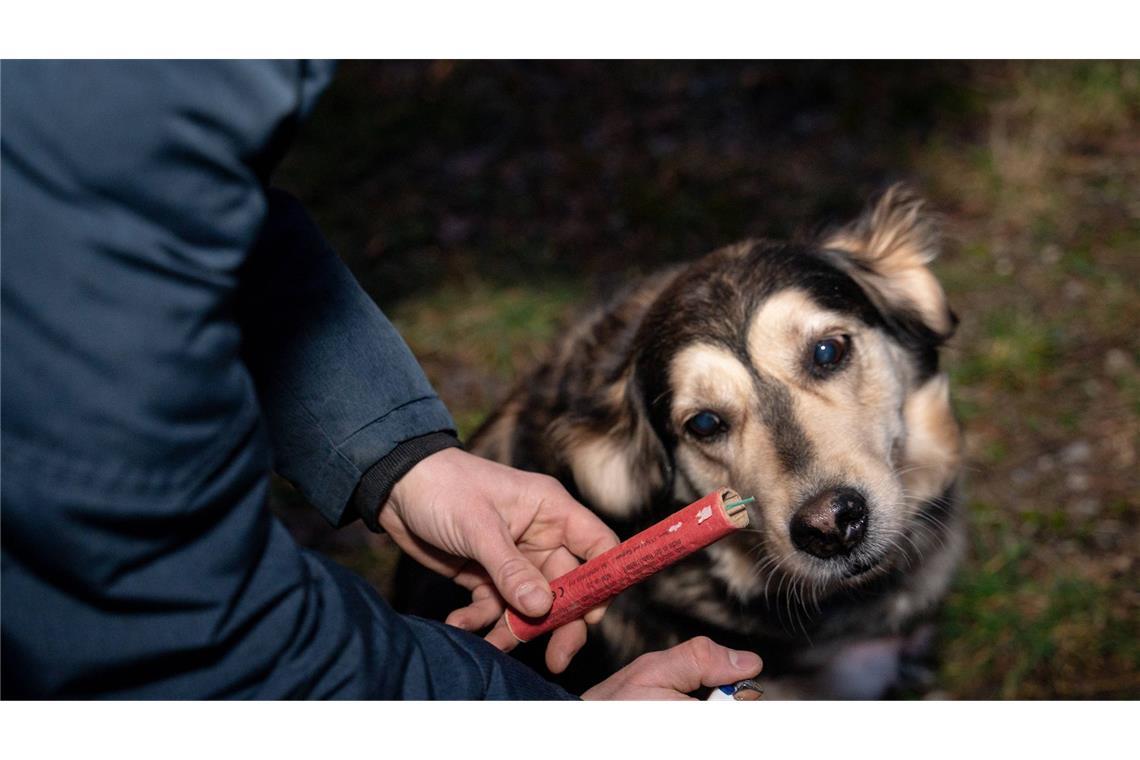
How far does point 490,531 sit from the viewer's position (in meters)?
1.65

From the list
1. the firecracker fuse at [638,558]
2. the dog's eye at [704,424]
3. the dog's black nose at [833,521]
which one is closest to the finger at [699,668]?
the firecracker fuse at [638,558]

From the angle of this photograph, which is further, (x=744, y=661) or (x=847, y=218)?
(x=847, y=218)

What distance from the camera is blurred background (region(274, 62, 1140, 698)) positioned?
272cm

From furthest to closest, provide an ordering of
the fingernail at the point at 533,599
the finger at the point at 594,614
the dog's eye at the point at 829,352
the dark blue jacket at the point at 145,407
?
the dog's eye at the point at 829,352, the finger at the point at 594,614, the fingernail at the point at 533,599, the dark blue jacket at the point at 145,407

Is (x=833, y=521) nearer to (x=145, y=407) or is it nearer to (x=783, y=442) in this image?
(x=783, y=442)

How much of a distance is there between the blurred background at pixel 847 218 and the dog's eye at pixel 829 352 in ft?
1.51

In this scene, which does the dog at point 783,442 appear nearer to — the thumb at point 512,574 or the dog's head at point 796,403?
the dog's head at point 796,403

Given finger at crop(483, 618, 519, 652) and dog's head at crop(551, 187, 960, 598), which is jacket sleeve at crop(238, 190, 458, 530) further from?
dog's head at crop(551, 187, 960, 598)

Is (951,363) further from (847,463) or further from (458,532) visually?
(458,532)

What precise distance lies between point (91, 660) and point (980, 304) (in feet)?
10.6

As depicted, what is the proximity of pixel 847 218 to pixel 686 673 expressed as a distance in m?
2.71

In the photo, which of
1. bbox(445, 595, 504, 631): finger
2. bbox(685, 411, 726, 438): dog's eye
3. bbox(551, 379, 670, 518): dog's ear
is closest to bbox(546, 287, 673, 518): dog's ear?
bbox(551, 379, 670, 518): dog's ear

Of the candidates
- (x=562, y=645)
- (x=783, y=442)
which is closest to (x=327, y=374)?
(x=562, y=645)

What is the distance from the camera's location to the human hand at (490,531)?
5.45ft
